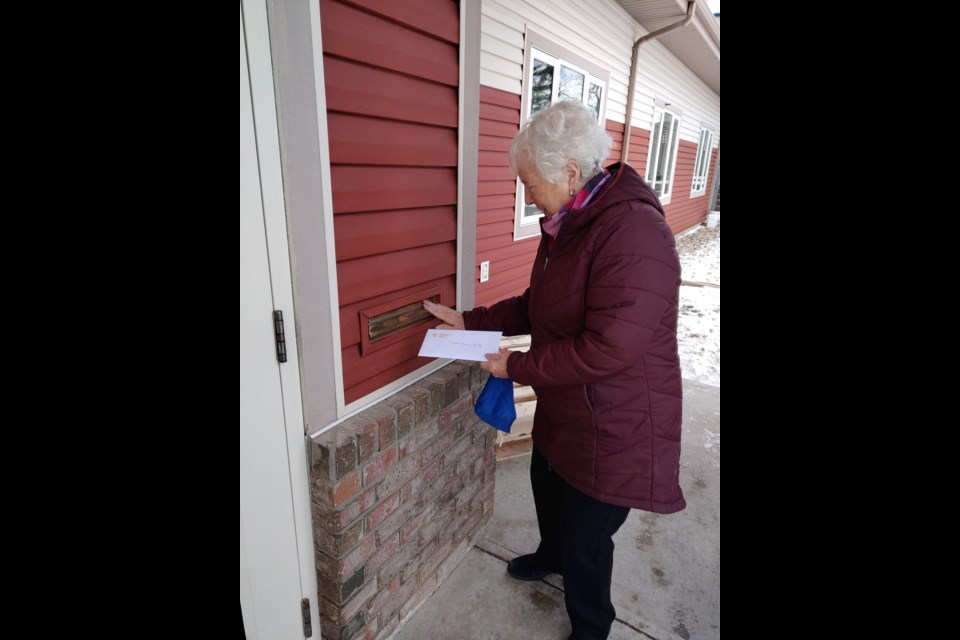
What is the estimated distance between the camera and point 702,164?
14.1m

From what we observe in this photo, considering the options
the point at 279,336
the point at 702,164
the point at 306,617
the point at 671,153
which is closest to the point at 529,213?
the point at 279,336

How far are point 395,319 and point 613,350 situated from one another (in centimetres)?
79

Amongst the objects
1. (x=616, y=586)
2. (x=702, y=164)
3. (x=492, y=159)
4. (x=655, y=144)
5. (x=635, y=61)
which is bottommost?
(x=616, y=586)

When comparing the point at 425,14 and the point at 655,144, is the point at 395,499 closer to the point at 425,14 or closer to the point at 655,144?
the point at 425,14

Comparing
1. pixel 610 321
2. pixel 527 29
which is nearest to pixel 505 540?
pixel 610 321

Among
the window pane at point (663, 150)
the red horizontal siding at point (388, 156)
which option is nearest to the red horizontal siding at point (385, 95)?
the red horizontal siding at point (388, 156)

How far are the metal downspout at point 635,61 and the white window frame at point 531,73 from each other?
116 cm

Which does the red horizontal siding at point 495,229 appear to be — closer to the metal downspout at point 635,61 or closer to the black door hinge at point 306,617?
the metal downspout at point 635,61

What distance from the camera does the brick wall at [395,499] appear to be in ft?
5.21

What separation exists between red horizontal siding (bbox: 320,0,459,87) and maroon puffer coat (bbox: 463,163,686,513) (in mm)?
720

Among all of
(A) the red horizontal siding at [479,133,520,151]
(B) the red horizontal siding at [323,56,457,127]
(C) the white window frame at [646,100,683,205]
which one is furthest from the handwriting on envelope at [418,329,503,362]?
(C) the white window frame at [646,100,683,205]

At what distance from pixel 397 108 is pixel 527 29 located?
130 inches

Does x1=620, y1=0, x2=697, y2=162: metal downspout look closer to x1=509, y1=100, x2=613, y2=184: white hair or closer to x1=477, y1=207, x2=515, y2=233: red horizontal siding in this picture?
x1=477, y1=207, x2=515, y2=233: red horizontal siding

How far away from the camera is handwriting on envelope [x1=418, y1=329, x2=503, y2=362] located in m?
1.77
